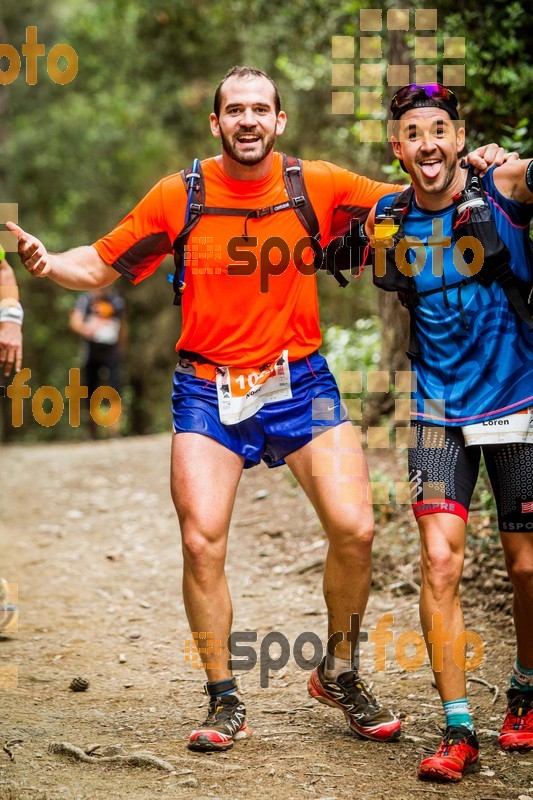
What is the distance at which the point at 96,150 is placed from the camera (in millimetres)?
23000

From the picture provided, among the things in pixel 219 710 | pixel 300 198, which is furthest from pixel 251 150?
pixel 219 710

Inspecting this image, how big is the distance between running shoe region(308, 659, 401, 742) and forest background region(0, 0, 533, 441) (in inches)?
210

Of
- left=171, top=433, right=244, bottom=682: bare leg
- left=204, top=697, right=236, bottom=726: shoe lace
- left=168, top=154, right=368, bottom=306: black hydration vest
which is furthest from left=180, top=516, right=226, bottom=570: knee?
left=168, top=154, right=368, bottom=306: black hydration vest

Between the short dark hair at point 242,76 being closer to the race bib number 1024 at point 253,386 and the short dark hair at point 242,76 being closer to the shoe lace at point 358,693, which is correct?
the race bib number 1024 at point 253,386

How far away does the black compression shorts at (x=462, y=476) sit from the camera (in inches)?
166

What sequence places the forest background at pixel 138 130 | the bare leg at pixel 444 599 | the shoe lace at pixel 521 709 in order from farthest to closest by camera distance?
1. the forest background at pixel 138 130
2. the shoe lace at pixel 521 709
3. the bare leg at pixel 444 599

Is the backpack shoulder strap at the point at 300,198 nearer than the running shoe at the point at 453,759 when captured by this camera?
No

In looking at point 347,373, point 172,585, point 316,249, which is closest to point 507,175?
point 316,249

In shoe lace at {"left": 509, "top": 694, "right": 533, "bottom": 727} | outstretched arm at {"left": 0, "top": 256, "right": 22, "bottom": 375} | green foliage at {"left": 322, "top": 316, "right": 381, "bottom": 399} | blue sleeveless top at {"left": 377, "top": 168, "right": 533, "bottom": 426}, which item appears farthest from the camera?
green foliage at {"left": 322, "top": 316, "right": 381, "bottom": 399}

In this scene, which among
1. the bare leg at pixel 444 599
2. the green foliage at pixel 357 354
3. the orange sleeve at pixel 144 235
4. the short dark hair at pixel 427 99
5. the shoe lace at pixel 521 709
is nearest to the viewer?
the bare leg at pixel 444 599

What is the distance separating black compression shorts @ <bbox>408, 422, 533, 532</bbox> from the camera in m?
4.21

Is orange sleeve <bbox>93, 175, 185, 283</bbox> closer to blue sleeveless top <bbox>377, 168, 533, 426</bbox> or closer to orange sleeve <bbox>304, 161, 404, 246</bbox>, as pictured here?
orange sleeve <bbox>304, 161, 404, 246</bbox>

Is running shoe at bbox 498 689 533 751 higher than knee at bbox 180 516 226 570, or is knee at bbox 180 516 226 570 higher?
knee at bbox 180 516 226 570

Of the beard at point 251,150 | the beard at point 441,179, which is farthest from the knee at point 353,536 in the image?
the beard at point 251,150
